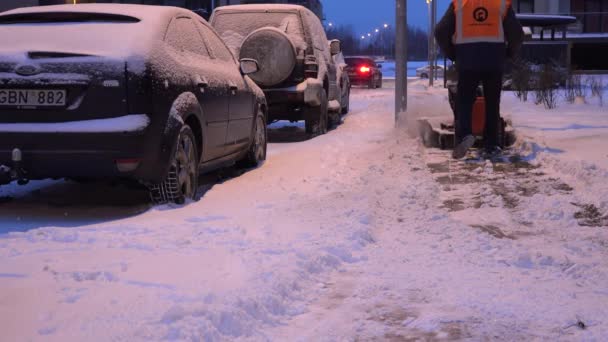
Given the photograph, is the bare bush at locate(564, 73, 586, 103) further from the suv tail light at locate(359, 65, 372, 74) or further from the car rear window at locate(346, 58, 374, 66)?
the car rear window at locate(346, 58, 374, 66)

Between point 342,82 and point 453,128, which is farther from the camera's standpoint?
point 342,82

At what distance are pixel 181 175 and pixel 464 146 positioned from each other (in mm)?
3760

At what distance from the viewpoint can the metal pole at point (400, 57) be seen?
42.1 feet

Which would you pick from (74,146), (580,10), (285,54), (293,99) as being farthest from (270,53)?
(580,10)

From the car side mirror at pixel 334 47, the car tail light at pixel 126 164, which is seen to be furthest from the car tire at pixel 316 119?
the car tail light at pixel 126 164

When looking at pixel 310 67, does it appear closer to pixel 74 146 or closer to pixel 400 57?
pixel 400 57

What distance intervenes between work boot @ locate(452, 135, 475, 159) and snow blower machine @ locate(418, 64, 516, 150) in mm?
569

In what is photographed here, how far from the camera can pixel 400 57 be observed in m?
12.9

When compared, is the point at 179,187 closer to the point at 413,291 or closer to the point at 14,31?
the point at 14,31

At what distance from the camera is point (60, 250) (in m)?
4.68

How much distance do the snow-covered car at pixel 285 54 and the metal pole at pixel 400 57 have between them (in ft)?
3.80

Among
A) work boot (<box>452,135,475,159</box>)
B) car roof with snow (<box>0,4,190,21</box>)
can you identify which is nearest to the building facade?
work boot (<box>452,135,475,159</box>)

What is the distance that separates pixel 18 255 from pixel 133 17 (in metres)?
2.45

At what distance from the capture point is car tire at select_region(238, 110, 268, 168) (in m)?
8.76
